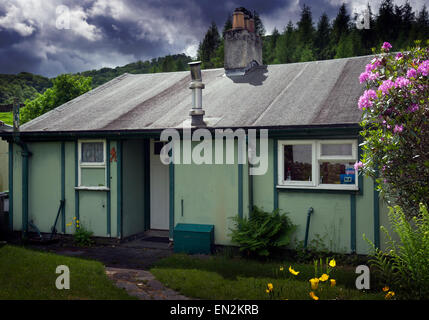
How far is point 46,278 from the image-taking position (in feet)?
21.9

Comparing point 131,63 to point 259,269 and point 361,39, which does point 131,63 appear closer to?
point 361,39

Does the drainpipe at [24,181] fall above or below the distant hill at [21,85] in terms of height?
below

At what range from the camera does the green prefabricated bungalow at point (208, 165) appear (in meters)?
8.07

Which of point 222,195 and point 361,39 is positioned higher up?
point 361,39

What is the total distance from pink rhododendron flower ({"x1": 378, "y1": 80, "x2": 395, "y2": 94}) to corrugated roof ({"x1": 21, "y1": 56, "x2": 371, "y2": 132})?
165 cm

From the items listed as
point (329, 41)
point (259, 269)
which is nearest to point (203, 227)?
point (259, 269)

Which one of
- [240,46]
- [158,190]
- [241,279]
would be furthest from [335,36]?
[241,279]

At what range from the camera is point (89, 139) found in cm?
1019

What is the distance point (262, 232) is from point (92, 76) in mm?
61089

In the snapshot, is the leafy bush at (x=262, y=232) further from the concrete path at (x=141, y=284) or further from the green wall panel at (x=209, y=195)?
the concrete path at (x=141, y=284)

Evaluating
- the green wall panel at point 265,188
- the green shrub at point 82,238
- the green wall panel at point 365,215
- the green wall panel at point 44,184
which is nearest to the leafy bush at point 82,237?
the green shrub at point 82,238

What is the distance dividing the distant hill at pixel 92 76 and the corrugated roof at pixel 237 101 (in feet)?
166

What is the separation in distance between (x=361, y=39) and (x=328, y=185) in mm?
52781

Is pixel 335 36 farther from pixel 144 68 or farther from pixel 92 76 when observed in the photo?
pixel 92 76
